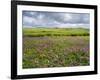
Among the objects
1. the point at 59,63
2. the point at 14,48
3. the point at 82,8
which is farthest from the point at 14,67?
the point at 82,8

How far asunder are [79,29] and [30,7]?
590mm

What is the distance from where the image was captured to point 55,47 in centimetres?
227

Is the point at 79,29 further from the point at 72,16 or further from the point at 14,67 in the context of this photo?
the point at 14,67

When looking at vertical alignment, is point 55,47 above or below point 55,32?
below

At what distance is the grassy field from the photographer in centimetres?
219

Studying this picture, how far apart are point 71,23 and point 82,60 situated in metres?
0.42

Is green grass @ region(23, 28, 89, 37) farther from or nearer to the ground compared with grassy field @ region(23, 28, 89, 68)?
farther from the ground

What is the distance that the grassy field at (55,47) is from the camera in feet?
7.18

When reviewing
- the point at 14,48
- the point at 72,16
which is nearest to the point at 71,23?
the point at 72,16

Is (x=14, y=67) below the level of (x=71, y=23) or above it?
below

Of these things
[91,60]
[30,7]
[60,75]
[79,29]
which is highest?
[30,7]

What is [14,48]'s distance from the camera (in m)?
2.09

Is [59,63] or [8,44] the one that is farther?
[59,63]

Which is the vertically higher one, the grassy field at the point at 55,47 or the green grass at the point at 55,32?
the green grass at the point at 55,32
